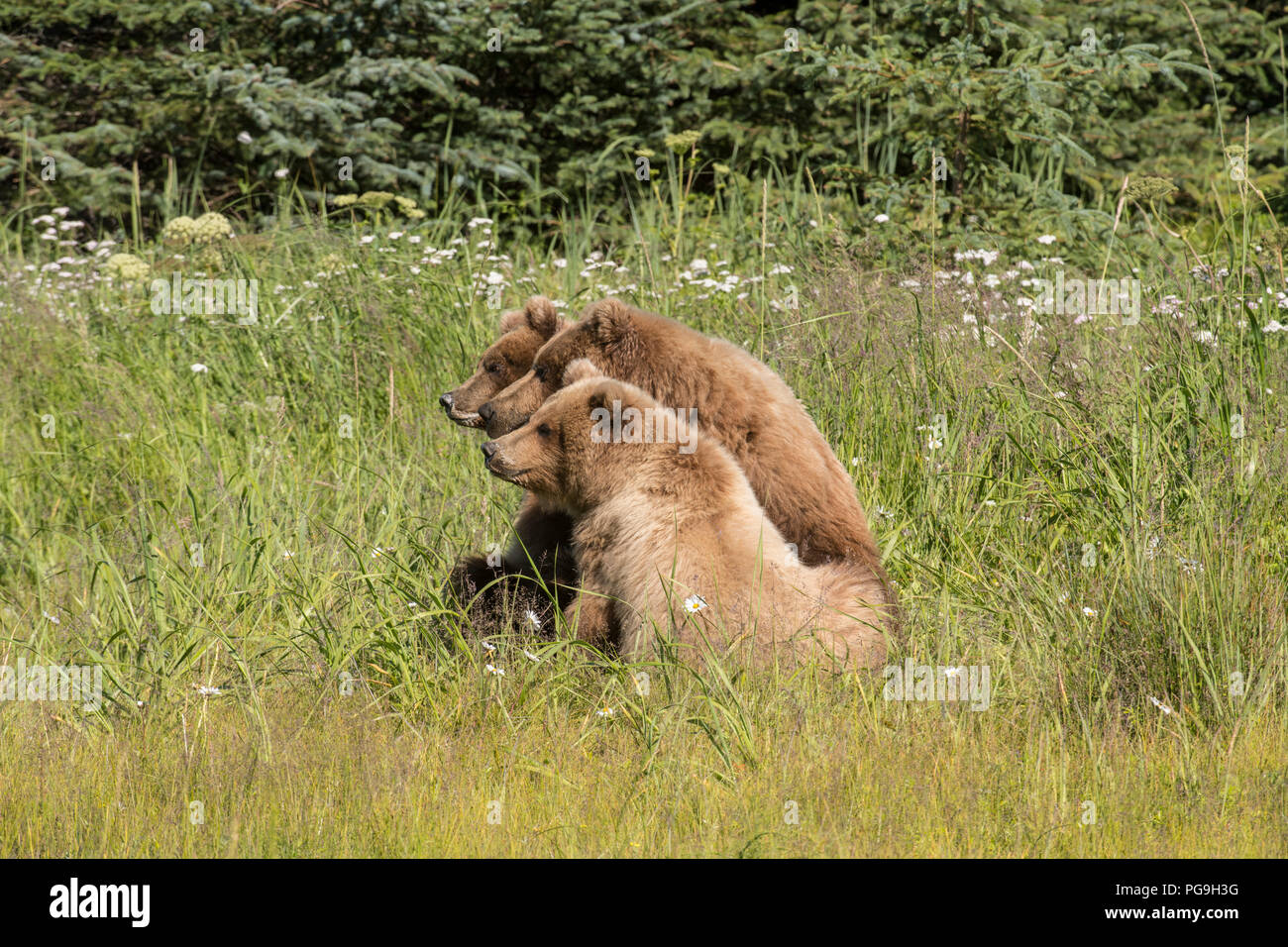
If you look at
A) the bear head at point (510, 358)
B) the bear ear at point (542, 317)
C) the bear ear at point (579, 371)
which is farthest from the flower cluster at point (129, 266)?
the bear ear at point (579, 371)

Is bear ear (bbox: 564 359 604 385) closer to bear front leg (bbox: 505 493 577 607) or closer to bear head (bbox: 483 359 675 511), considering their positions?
bear head (bbox: 483 359 675 511)

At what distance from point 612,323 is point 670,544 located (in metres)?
1.31

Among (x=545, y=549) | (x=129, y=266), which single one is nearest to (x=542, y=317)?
(x=545, y=549)

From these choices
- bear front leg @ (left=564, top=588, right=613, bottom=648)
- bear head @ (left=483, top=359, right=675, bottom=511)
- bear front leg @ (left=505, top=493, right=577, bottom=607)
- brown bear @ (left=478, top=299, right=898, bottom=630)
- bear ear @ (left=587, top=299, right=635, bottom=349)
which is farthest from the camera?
bear ear @ (left=587, top=299, right=635, bottom=349)

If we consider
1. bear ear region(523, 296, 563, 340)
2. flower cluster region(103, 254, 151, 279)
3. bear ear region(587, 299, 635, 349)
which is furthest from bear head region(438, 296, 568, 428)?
flower cluster region(103, 254, 151, 279)

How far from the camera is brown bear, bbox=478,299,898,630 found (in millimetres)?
4785

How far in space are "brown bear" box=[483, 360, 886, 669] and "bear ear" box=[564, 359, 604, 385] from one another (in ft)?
0.63

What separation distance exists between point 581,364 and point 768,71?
636 centimetres

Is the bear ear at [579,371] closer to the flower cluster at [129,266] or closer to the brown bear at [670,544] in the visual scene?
the brown bear at [670,544]

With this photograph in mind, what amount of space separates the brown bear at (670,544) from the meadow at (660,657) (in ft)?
0.49

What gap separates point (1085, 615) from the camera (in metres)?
4.57

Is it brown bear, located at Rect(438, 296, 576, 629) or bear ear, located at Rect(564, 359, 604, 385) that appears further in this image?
bear ear, located at Rect(564, 359, 604, 385)

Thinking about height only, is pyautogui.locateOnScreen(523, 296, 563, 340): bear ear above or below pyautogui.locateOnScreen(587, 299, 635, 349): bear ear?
below

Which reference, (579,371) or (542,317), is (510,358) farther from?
(579,371)
